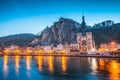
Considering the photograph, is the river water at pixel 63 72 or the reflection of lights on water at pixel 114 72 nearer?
the reflection of lights on water at pixel 114 72

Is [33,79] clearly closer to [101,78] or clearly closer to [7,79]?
[7,79]

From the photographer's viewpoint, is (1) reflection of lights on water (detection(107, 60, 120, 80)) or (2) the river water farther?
(2) the river water

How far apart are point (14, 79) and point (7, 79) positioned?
1321mm

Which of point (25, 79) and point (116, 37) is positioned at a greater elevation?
point (116, 37)

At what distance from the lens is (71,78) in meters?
40.3

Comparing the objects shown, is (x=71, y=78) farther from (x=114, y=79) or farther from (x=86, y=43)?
(x=86, y=43)

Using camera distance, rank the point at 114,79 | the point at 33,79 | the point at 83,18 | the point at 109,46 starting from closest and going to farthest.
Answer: the point at 114,79 → the point at 33,79 → the point at 109,46 → the point at 83,18

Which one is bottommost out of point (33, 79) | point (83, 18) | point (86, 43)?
point (33, 79)

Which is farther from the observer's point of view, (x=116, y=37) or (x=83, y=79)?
(x=116, y=37)

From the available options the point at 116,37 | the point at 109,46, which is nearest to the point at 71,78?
the point at 109,46

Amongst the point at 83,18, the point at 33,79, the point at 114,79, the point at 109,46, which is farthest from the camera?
the point at 83,18

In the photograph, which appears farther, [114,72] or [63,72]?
[63,72]

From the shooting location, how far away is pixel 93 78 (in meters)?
41.0

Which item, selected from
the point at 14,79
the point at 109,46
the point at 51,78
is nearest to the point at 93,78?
the point at 51,78
